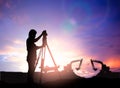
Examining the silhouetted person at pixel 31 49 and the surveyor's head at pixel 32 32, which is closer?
the silhouetted person at pixel 31 49

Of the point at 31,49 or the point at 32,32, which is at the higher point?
the point at 32,32

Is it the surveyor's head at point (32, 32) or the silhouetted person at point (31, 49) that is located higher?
the surveyor's head at point (32, 32)

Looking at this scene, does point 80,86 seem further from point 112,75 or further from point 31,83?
point 112,75

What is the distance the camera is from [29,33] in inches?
493

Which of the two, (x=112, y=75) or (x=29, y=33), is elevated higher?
(x=29, y=33)

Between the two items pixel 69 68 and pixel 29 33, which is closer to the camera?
pixel 29 33

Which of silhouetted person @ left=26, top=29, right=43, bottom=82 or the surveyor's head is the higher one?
the surveyor's head

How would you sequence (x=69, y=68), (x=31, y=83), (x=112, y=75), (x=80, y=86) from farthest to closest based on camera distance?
1. (x=112, y=75)
2. (x=69, y=68)
3. (x=31, y=83)
4. (x=80, y=86)

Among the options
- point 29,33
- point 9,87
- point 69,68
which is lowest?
point 9,87

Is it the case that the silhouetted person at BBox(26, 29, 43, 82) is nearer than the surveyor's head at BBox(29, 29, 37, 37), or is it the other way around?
the silhouetted person at BBox(26, 29, 43, 82)

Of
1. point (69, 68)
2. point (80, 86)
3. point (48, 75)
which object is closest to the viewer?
point (80, 86)

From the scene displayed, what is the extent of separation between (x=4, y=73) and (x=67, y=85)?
28.5 ft

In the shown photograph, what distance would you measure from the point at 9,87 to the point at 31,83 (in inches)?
54.2

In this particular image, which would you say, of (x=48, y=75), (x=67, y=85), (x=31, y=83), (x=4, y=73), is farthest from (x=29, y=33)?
(x=48, y=75)
